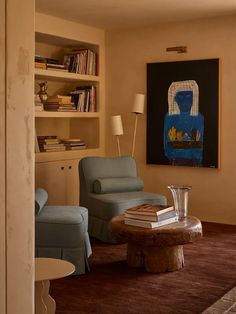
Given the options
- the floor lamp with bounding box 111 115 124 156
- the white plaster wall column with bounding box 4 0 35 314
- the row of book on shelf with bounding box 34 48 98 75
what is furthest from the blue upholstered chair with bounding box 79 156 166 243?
the white plaster wall column with bounding box 4 0 35 314

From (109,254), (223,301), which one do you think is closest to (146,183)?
(109,254)

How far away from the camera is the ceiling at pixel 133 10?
539 centimetres

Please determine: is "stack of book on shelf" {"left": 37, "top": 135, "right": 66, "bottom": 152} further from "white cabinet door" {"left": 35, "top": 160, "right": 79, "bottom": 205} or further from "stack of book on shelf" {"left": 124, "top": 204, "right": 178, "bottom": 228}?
"stack of book on shelf" {"left": 124, "top": 204, "right": 178, "bottom": 228}

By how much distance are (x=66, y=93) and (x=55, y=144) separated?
967mm

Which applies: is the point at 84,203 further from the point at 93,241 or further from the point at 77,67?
the point at 77,67

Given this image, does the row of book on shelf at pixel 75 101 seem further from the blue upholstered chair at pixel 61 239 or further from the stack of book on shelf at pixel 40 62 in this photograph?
the blue upholstered chair at pixel 61 239

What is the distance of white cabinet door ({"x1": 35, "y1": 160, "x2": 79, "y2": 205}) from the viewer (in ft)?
20.0

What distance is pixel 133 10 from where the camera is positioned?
226 inches

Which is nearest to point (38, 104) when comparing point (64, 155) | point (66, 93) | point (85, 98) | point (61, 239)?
point (64, 155)

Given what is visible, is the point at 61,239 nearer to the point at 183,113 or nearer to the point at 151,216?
the point at 151,216

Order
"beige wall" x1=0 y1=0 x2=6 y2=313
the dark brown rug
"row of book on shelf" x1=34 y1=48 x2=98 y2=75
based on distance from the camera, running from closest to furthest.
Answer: "beige wall" x1=0 y1=0 x2=6 y2=313, the dark brown rug, "row of book on shelf" x1=34 y1=48 x2=98 y2=75

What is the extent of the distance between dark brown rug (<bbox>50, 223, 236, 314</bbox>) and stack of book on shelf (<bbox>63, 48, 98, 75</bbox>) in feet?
8.73

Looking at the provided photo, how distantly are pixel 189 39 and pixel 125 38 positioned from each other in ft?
3.02

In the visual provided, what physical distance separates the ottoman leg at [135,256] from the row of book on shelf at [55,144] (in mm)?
2210
